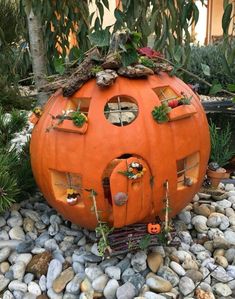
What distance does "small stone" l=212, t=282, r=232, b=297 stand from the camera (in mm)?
1476

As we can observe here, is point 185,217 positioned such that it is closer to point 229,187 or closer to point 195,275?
point 195,275

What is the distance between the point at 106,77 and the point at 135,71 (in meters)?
0.12

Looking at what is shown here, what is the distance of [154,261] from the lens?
5.05 ft

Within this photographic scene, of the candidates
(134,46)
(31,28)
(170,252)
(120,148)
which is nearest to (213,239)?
(170,252)

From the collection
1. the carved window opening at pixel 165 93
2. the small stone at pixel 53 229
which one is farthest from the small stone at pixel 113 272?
the carved window opening at pixel 165 93

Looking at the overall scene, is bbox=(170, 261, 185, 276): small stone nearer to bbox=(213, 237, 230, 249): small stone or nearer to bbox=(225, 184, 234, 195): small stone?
bbox=(213, 237, 230, 249): small stone

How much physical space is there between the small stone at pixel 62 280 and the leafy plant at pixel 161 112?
2.19 feet

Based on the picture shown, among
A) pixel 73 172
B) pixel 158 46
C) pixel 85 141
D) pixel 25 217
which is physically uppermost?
pixel 158 46

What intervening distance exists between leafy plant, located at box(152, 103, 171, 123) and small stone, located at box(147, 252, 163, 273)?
0.52 meters

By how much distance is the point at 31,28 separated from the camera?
2303mm

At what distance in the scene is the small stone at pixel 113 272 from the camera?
4.92 feet

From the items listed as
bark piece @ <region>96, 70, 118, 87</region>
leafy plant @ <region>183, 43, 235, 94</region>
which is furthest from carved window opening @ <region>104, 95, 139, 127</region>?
leafy plant @ <region>183, 43, 235, 94</region>

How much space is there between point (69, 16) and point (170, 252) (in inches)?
61.1

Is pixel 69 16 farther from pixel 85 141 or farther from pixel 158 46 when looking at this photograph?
pixel 85 141
